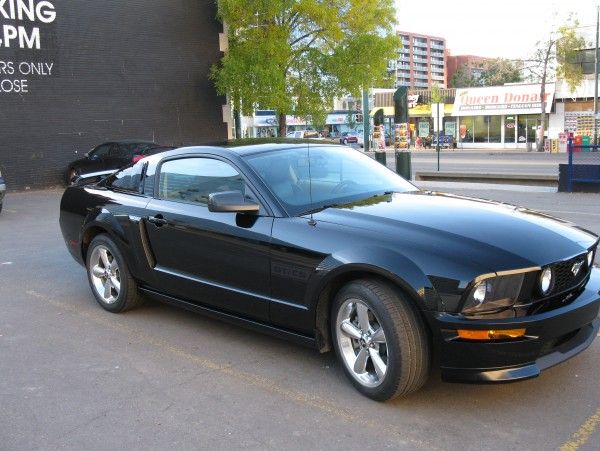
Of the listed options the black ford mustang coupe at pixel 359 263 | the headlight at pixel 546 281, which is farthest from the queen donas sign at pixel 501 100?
the headlight at pixel 546 281

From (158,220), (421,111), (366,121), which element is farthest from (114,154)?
(421,111)

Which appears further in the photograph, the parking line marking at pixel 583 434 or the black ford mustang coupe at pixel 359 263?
the black ford mustang coupe at pixel 359 263

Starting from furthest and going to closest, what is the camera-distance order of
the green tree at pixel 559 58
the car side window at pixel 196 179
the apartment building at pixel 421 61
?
the apartment building at pixel 421 61
the green tree at pixel 559 58
the car side window at pixel 196 179

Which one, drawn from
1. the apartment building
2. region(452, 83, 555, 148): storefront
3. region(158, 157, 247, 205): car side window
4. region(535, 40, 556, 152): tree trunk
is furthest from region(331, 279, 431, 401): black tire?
the apartment building

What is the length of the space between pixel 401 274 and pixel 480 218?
823mm

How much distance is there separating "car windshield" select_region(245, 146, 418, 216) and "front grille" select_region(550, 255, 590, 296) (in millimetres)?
1511

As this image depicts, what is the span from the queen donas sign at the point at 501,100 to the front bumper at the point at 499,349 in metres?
46.9

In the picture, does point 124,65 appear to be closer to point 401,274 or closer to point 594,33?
point 401,274

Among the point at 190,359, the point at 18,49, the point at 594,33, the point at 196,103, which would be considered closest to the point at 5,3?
the point at 18,49

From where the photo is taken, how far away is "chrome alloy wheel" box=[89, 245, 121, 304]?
5.81 meters

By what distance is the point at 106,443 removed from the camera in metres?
3.44

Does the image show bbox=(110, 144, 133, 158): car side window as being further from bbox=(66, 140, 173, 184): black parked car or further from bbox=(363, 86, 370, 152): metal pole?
bbox=(363, 86, 370, 152): metal pole

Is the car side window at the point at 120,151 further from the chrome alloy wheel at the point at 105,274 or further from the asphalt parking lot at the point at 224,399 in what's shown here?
the asphalt parking lot at the point at 224,399

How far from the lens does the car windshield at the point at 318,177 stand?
452 centimetres
